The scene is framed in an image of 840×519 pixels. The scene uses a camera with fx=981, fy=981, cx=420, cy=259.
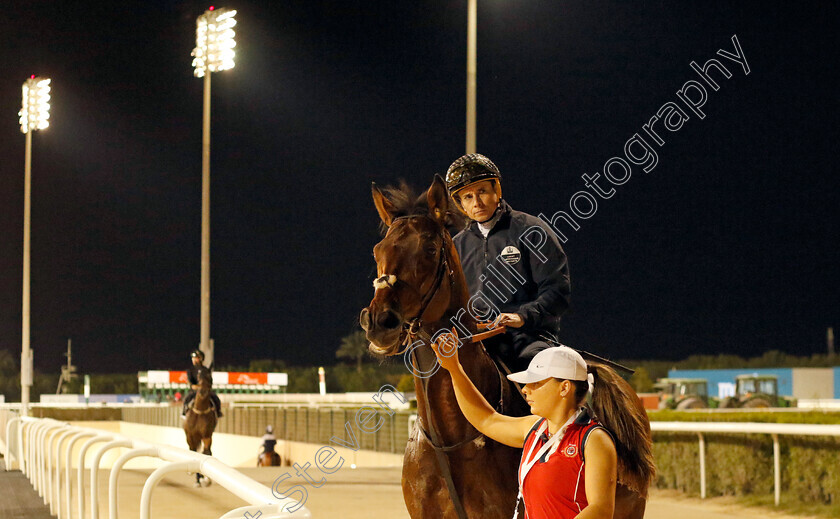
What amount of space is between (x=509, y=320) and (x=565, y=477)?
1.27 m

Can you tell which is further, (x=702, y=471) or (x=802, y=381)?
(x=802, y=381)

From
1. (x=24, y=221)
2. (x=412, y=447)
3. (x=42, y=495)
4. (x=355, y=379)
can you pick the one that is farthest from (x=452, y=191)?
(x=355, y=379)

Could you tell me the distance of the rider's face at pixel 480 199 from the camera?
4410 mm

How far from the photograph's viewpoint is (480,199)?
4.41 m

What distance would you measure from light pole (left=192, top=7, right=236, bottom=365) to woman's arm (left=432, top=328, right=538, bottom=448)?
1835 cm

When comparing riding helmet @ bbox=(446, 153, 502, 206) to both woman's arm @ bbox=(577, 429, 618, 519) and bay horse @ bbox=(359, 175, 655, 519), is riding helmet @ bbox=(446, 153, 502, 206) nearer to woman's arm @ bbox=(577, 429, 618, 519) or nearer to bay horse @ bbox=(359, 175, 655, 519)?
bay horse @ bbox=(359, 175, 655, 519)

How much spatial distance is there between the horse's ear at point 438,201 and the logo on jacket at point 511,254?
1.49ft

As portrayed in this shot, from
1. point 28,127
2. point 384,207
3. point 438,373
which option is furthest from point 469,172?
point 28,127

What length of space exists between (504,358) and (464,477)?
0.67 metres

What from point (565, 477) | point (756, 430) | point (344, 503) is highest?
point (565, 477)

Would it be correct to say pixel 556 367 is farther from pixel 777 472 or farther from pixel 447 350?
pixel 777 472

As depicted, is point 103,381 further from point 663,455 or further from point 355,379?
Answer: point 663,455

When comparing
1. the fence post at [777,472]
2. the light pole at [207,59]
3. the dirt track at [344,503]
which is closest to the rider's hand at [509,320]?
the dirt track at [344,503]

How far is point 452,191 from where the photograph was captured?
442 cm
